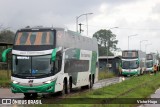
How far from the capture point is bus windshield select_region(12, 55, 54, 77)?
21.6 metres

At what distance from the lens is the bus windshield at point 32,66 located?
70.9 ft

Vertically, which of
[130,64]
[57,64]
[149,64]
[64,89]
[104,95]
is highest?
[57,64]

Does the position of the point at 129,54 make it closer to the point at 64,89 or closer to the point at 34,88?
the point at 64,89

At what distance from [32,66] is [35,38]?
1.65 m

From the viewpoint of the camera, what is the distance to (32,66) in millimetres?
21656

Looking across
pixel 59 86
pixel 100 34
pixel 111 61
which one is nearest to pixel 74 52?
pixel 59 86

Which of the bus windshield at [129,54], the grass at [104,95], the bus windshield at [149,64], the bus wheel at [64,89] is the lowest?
→ the grass at [104,95]

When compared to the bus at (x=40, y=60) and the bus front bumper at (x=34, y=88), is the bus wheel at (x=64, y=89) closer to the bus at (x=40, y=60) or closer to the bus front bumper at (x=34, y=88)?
the bus at (x=40, y=60)

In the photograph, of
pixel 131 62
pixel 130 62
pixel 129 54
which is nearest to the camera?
pixel 129 54

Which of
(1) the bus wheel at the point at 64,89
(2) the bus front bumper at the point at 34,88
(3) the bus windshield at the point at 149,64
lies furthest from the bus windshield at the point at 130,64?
(2) the bus front bumper at the point at 34,88

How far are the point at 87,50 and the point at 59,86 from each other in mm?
7526

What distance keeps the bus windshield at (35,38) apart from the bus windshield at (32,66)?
891 millimetres

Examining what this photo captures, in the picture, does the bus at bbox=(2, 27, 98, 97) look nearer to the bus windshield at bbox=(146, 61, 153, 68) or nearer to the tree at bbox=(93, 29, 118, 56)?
the bus windshield at bbox=(146, 61, 153, 68)

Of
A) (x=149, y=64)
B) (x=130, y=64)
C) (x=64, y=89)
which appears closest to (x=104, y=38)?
(x=149, y=64)
